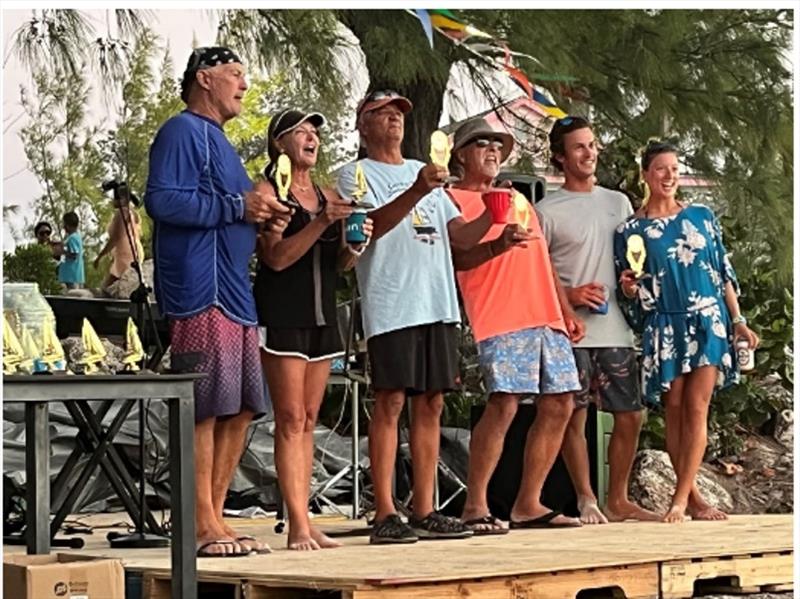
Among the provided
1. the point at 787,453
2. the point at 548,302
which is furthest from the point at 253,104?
the point at 548,302

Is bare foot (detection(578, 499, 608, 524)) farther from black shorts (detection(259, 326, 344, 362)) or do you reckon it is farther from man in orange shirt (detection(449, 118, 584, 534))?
black shorts (detection(259, 326, 344, 362))

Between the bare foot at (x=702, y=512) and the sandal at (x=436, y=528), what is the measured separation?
1.42m

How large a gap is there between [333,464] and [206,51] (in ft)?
13.3

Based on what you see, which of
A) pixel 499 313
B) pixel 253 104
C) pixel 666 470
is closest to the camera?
pixel 499 313

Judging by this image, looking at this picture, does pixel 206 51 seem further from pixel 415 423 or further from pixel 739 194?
pixel 739 194

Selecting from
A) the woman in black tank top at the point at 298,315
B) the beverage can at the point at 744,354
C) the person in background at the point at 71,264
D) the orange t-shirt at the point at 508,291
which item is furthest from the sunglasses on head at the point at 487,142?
the person in background at the point at 71,264

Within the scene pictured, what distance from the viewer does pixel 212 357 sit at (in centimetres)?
618

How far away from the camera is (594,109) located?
10.4 m

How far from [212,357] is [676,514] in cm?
239

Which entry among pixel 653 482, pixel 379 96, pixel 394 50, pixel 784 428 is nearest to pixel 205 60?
pixel 379 96

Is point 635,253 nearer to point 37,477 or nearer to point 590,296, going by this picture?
point 590,296

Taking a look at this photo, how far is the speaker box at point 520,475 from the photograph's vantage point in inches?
327

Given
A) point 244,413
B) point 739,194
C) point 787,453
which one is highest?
point 739,194

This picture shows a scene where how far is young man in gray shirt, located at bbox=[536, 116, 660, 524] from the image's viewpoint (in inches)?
304
